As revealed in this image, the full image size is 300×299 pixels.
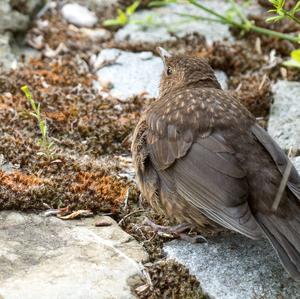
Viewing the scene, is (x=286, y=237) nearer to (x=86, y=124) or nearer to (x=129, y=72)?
(x=86, y=124)

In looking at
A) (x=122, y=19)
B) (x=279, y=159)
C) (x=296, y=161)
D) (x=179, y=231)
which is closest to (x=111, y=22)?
(x=122, y=19)

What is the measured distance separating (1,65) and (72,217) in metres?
2.57

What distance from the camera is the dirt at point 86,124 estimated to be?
500 cm

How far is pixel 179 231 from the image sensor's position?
495 cm

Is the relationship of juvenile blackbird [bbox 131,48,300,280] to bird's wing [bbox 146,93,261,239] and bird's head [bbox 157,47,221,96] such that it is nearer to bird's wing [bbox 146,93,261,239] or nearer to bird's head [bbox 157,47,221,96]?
bird's wing [bbox 146,93,261,239]

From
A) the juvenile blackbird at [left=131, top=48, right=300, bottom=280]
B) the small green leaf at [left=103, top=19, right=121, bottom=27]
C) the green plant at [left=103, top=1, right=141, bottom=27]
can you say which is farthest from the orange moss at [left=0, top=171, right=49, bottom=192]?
the small green leaf at [left=103, top=19, right=121, bottom=27]

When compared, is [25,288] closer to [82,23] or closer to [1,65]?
[1,65]

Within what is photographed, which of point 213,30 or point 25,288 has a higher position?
point 213,30

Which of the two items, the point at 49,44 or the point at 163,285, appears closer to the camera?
the point at 163,285

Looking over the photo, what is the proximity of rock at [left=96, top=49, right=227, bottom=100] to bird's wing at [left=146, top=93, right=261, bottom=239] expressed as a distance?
1676 millimetres

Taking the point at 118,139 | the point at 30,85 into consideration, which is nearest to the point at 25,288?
the point at 118,139

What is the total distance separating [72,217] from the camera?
4.99 m

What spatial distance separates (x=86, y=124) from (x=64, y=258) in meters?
1.93

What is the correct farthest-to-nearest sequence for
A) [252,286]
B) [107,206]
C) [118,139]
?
[118,139]
[107,206]
[252,286]
